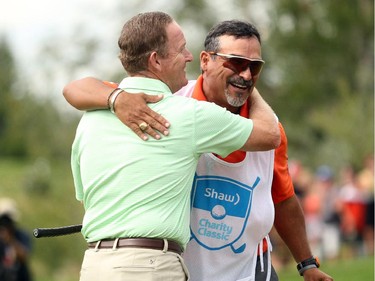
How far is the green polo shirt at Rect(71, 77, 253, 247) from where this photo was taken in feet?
19.0

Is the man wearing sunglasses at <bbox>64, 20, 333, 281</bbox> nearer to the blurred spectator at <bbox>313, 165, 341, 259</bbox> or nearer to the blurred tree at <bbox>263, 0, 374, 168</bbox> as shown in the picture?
the blurred spectator at <bbox>313, 165, 341, 259</bbox>

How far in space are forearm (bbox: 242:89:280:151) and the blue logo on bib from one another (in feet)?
1.40

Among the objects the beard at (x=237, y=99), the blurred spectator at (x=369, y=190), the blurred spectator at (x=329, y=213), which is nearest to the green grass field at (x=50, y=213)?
the blurred spectator at (x=329, y=213)

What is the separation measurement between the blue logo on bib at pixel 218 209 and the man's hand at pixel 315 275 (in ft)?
Result: 2.66

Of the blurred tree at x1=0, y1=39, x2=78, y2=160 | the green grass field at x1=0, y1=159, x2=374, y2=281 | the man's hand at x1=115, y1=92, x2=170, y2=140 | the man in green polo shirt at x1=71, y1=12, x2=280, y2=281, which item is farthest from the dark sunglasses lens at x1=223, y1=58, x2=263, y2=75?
the blurred tree at x1=0, y1=39, x2=78, y2=160

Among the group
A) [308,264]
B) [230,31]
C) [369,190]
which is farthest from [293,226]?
[369,190]

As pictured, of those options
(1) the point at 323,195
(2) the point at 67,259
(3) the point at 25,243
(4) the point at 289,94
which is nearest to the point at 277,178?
(3) the point at 25,243

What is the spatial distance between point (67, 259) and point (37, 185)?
977cm

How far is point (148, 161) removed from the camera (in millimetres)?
5828

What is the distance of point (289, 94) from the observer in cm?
4169

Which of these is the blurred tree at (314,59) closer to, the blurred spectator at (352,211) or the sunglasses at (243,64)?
the blurred spectator at (352,211)

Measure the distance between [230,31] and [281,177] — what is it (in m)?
0.94

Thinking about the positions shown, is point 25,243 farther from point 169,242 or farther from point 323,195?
point 169,242

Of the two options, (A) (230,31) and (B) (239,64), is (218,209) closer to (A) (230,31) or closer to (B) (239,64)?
(B) (239,64)
